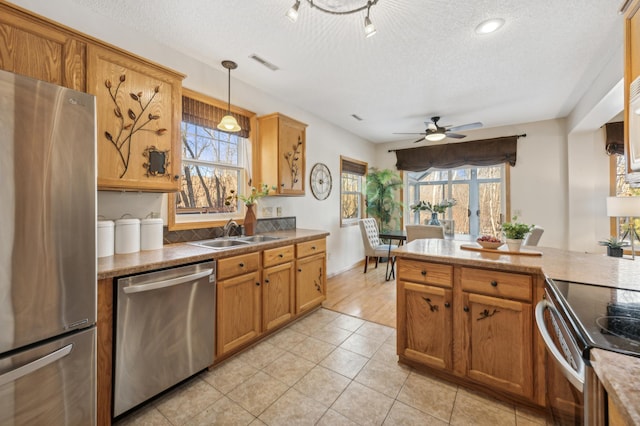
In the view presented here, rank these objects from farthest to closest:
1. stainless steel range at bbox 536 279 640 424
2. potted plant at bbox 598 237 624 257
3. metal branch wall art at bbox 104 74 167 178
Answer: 1. potted plant at bbox 598 237 624 257
2. metal branch wall art at bbox 104 74 167 178
3. stainless steel range at bbox 536 279 640 424

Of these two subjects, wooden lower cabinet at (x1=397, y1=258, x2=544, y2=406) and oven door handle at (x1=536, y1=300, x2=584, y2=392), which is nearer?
oven door handle at (x1=536, y1=300, x2=584, y2=392)

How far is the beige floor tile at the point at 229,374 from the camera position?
1.83 m

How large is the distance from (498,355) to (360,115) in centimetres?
356

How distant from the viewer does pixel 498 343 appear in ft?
5.36

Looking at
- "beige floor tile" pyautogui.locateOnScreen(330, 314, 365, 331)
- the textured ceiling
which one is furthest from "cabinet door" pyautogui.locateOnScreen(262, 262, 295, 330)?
the textured ceiling

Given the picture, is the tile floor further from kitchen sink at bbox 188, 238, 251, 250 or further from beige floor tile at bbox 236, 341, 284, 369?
kitchen sink at bbox 188, 238, 251, 250

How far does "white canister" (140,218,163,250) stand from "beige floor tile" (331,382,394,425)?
67.5 inches

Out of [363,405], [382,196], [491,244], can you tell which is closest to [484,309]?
[491,244]

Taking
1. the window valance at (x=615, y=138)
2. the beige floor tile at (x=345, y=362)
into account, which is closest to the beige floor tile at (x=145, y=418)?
the beige floor tile at (x=345, y=362)

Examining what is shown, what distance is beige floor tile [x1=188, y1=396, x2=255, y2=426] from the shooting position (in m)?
1.52

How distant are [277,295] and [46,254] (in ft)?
5.58

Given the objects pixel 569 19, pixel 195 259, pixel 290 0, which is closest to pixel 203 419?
pixel 195 259

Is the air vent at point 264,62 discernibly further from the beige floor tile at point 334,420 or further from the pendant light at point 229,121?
the beige floor tile at point 334,420

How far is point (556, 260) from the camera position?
1691 millimetres
